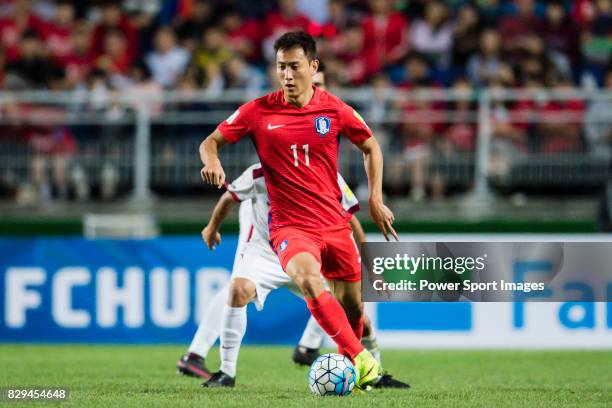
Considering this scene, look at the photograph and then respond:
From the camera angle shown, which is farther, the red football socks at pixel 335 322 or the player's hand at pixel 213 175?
the red football socks at pixel 335 322

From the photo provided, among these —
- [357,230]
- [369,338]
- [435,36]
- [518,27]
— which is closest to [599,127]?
[518,27]

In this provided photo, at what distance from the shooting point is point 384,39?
15.7 meters

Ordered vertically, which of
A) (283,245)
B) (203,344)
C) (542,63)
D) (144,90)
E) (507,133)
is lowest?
(203,344)

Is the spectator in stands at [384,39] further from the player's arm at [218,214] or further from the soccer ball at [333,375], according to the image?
the soccer ball at [333,375]

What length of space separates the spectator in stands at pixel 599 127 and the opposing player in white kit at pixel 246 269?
5.72 meters

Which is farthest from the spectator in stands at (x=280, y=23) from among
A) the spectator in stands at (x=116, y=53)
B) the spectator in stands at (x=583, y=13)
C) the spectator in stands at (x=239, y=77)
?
the spectator in stands at (x=583, y=13)

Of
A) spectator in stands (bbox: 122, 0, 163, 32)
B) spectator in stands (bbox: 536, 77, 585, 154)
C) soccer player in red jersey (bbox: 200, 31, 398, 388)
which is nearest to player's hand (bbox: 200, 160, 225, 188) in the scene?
soccer player in red jersey (bbox: 200, 31, 398, 388)

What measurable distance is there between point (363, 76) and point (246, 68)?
4.81 feet

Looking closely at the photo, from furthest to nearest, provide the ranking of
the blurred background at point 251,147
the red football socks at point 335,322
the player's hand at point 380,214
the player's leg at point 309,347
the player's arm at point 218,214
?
the blurred background at point 251,147 < the player's leg at point 309,347 < the player's arm at point 218,214 < the player's hand at point 380,214 < the red football socks at point 335,322

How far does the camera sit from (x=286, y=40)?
800cm

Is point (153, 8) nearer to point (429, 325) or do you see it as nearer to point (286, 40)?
point (429, 325)

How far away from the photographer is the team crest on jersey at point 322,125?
26.6 ft

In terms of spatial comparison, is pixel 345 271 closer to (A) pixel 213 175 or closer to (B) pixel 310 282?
(B) pixel 310 282

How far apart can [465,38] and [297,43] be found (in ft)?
25.8
